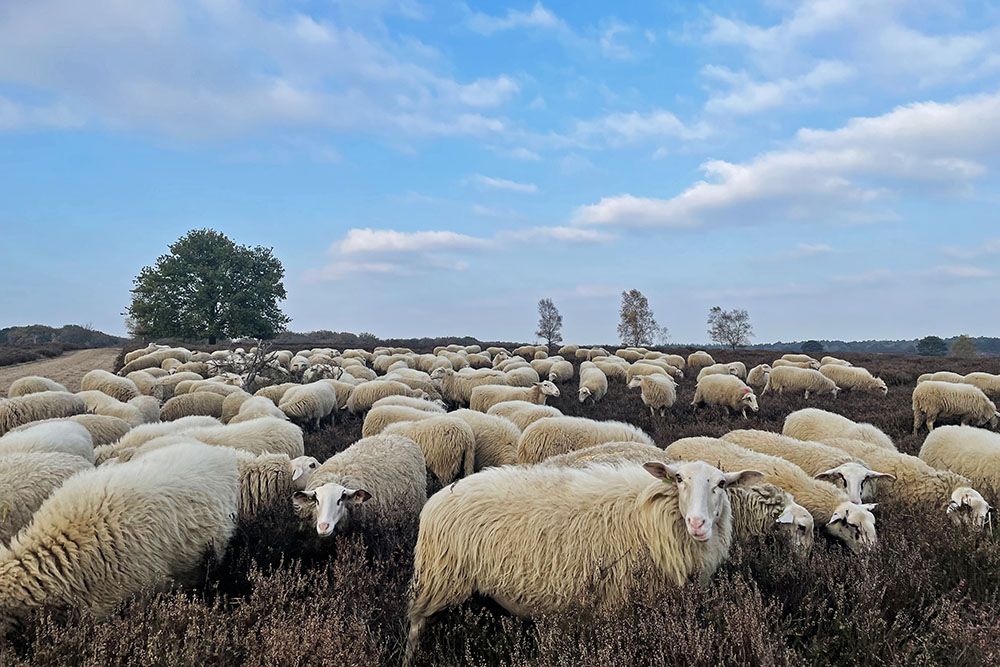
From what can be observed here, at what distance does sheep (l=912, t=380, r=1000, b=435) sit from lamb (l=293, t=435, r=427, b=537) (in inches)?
434

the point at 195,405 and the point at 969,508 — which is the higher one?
the point at 195,405

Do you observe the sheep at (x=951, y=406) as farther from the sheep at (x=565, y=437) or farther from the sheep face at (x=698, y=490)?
the sheep face at (x=698, y=490)

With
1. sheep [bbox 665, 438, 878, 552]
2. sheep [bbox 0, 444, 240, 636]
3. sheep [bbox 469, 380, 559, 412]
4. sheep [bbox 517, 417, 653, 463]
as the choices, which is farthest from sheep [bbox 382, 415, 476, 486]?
sheep [bbox 469, 380, 559, 412]

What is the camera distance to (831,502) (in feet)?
16.6

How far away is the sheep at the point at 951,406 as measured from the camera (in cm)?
1165

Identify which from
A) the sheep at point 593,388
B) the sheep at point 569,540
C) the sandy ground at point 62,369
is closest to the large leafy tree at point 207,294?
the sandy ground at point 62,369

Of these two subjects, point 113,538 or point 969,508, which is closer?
point 113,538

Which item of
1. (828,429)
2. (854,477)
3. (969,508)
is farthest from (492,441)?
(969,508)

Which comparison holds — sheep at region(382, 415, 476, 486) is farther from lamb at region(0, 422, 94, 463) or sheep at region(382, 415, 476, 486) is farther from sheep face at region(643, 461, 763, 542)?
sheep face at region(643, 461, 763, 542)

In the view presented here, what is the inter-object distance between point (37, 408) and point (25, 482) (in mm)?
7387

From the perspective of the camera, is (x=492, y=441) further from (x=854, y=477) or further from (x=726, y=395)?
(x=726, y=395)

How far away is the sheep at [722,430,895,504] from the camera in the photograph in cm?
547

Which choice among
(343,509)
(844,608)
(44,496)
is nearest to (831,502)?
(844,608)

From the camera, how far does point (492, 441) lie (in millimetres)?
8242
